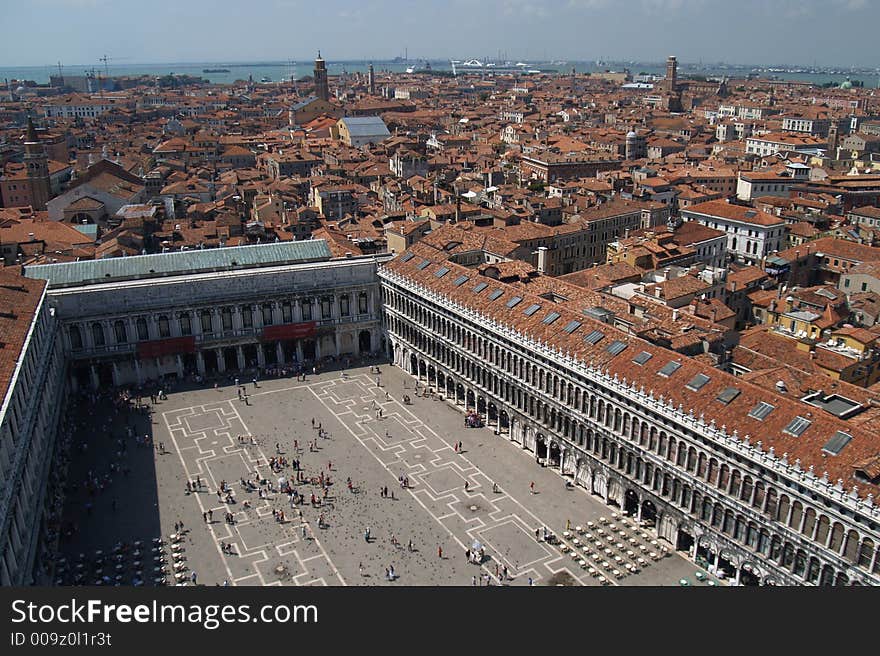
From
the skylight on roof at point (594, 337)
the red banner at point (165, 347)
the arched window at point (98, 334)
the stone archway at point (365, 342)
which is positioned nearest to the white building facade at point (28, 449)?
the arched window at point (98, 334)

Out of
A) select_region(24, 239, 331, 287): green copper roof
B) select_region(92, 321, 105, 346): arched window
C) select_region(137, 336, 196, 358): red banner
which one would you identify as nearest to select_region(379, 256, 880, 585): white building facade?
select_region(24, 239, 331, 287): green copper roof

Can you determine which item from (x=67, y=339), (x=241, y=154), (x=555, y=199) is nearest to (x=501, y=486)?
(x=67, y=339)

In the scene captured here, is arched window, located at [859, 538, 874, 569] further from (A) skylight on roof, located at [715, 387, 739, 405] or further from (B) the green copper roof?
(B) the green copper roof

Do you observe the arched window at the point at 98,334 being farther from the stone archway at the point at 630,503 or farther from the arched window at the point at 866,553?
the arched window at the point at 866,553

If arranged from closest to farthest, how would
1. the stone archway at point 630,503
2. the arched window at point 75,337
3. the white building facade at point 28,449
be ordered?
1. the white building facade at point 28,449
2. the stone archway at point 630,503
3. the arched window at point 75,337

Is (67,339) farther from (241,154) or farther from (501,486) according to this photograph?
(241,154)

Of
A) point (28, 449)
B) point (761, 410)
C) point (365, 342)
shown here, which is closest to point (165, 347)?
point (365, 342)

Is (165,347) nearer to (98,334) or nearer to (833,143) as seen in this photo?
(98,334)
